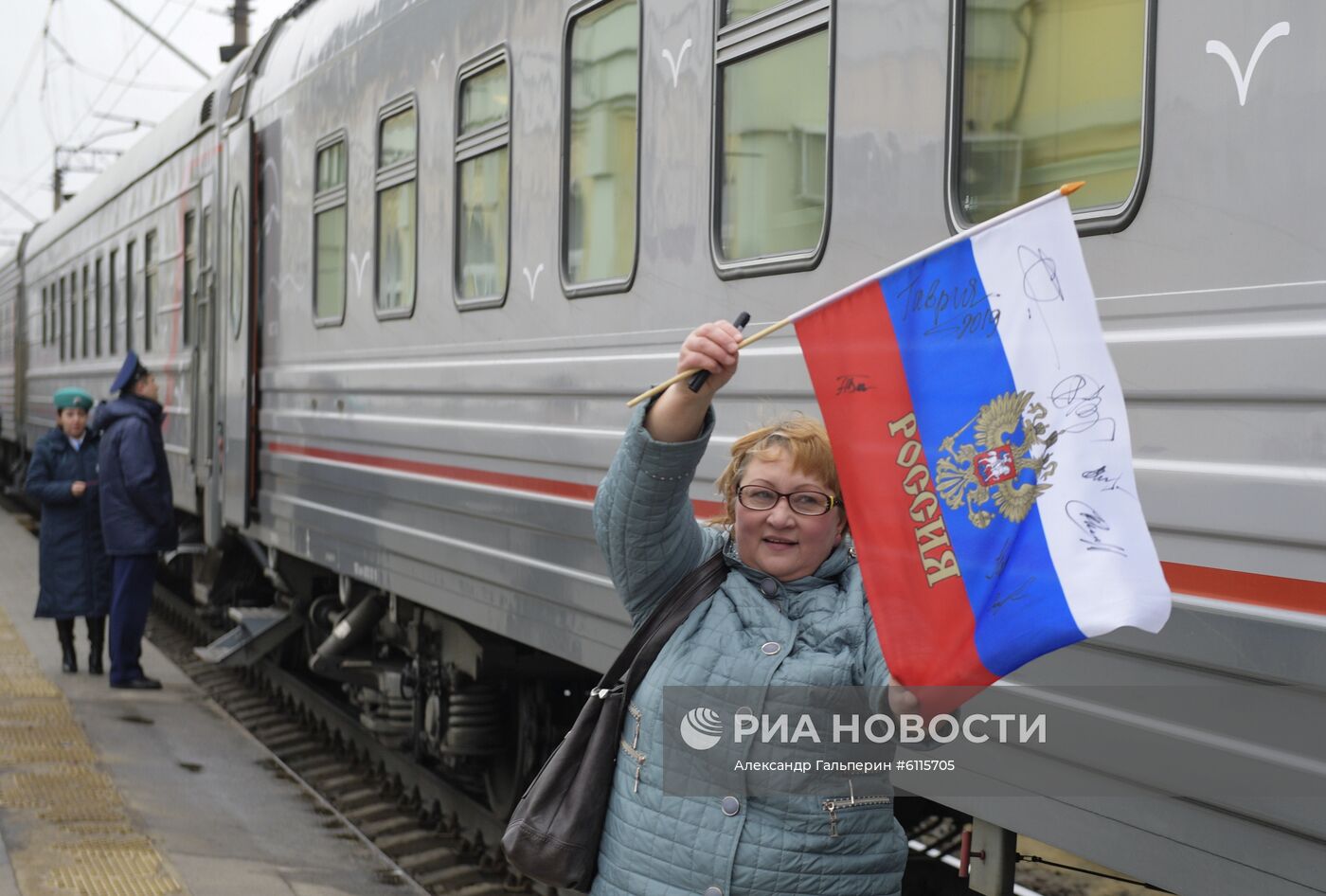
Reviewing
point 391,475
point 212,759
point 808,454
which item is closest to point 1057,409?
point 808,454

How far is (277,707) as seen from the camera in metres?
9.61

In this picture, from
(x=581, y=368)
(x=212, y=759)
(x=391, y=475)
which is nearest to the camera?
(x=581, y=368)

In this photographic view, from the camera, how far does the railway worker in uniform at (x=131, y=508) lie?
29.8ft

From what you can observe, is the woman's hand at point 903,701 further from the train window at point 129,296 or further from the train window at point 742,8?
the train window at point 129,296

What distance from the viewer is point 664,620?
2.63 metres

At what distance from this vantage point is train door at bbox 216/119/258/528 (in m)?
A: 8.65

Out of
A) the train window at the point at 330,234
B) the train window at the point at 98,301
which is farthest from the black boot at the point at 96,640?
the train window at the point at 98,301

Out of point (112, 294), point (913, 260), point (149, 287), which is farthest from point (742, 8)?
point (112, 294)

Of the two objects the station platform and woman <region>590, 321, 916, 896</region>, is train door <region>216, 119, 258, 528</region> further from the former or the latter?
woman <region>590, 321, 916, 896</region>

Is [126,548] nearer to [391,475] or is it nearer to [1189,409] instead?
[391,475]

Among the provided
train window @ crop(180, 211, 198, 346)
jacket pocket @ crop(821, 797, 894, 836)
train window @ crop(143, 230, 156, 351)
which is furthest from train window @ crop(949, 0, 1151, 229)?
train window @ crop(143, 230, 156, 351)

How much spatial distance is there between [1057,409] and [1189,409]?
555mm

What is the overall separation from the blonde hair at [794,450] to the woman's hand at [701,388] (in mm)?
83

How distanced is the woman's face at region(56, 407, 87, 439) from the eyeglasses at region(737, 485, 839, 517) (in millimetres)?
8016
